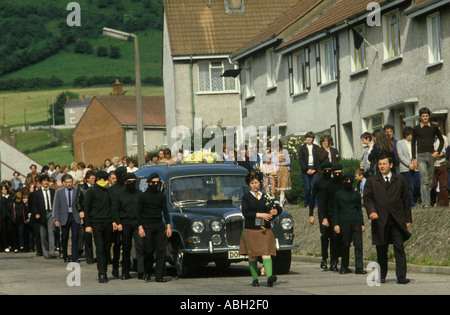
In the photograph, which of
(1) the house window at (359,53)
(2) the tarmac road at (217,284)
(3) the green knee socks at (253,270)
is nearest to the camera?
(2) the tarmac road at (217,284)

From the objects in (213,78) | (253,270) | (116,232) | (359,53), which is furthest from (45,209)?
(213,78)

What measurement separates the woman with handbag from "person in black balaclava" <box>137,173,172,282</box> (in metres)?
2.01

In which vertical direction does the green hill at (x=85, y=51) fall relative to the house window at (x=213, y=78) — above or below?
above

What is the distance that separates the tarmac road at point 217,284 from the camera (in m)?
13.5

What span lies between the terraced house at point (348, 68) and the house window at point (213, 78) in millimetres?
4350

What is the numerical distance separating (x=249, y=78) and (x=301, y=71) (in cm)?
713

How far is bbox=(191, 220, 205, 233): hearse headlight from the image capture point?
16.3 m

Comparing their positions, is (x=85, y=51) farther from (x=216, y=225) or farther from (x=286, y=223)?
(x=216, y=225)

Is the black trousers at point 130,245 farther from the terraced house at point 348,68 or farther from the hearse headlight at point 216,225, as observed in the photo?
the terraced house at point 348,68

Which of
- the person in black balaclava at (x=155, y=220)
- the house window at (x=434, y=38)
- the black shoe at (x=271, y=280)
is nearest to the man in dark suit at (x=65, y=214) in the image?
the person in black balaclava at (x=155, y=220)

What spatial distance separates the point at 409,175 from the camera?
806 inches

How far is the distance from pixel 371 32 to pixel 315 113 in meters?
6.59

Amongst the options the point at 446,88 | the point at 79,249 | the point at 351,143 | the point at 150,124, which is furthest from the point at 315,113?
the point at 150,124
